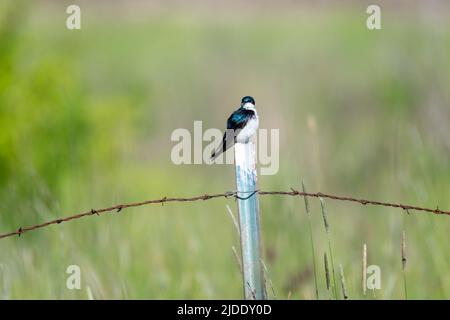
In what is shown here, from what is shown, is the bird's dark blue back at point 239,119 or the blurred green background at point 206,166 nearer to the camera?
the bird's dark blue back at point 239,119

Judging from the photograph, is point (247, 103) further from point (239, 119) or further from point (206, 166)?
point (206, 166)

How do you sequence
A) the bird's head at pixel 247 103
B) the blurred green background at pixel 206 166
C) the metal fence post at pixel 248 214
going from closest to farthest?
1. the metal fence post at pixel 248 214
2. the bird's head at pixel 247 103
3. the blurred green background at pixel 206 166

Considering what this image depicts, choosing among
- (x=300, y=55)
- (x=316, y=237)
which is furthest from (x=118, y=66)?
(x=316, y=237)

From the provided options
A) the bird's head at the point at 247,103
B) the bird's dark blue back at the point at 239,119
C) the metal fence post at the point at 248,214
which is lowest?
the metal fence post at the point at 248,214

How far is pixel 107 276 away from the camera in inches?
212

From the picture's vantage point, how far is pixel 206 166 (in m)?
12.0

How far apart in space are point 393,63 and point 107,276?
25.6ft

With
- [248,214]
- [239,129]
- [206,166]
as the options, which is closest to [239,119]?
[239,129]

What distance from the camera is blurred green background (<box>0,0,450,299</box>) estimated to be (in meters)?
5.46

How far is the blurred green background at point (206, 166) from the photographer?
546 cm

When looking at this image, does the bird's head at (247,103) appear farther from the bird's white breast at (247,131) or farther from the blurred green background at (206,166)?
the blurred green background at (206,166)

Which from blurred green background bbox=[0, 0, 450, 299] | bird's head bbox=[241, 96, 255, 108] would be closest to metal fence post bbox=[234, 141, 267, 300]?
bird's head bbox=[241, 96, 255, 108]

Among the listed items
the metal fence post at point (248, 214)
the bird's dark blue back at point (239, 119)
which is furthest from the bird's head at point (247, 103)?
the metal fence post at point (248, 214)

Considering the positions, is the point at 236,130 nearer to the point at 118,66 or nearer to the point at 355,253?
the point at 355,253
